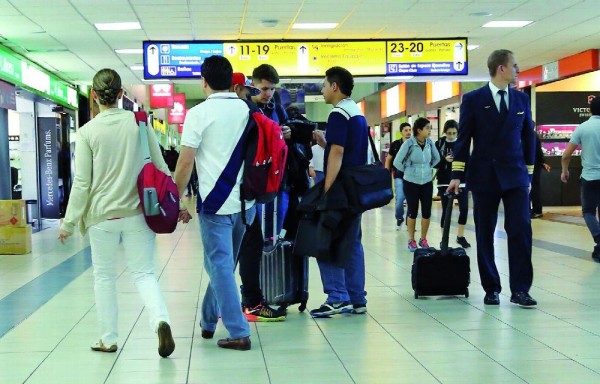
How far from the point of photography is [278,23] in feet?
38.2

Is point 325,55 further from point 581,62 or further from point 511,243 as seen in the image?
A: point 511,243

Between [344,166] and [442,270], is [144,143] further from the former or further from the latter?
[442,270]

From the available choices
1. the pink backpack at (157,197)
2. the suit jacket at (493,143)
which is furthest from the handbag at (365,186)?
the pink backpack at (157,197)

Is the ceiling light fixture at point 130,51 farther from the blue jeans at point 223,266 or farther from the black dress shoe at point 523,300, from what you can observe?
the blue jeans at point 223,266

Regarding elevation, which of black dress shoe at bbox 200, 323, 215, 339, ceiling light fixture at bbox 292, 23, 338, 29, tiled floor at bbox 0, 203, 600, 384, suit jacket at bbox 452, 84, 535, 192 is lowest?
→ tiled floor at bbox 0, 203, 600, 384

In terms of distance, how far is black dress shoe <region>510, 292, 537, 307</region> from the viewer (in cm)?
535

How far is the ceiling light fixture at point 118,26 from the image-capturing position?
11.3 metres

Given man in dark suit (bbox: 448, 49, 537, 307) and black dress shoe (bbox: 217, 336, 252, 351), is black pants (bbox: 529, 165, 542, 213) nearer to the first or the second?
man in dark suit (bbox: 448, 49, 537, 307)

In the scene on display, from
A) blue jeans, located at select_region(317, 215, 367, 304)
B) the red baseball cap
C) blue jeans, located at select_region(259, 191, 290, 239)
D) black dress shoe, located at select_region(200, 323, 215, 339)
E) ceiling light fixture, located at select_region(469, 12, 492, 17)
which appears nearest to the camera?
black dress shoe, located at select_region(200, 323, 215, 339)

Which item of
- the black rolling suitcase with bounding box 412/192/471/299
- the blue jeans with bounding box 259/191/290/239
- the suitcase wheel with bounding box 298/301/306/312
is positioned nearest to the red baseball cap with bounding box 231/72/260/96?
the blue jeans with bounding box 259/191/290/239

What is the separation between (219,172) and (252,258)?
93 centimetres

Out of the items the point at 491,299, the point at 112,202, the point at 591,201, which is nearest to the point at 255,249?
the point at 112,202

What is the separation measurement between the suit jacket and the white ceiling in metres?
5.05

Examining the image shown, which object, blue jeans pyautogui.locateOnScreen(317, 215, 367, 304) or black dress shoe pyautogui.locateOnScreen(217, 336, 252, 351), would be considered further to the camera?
blue jeans pyautogui.locateOnScreen(317, 215, 367, 304)
